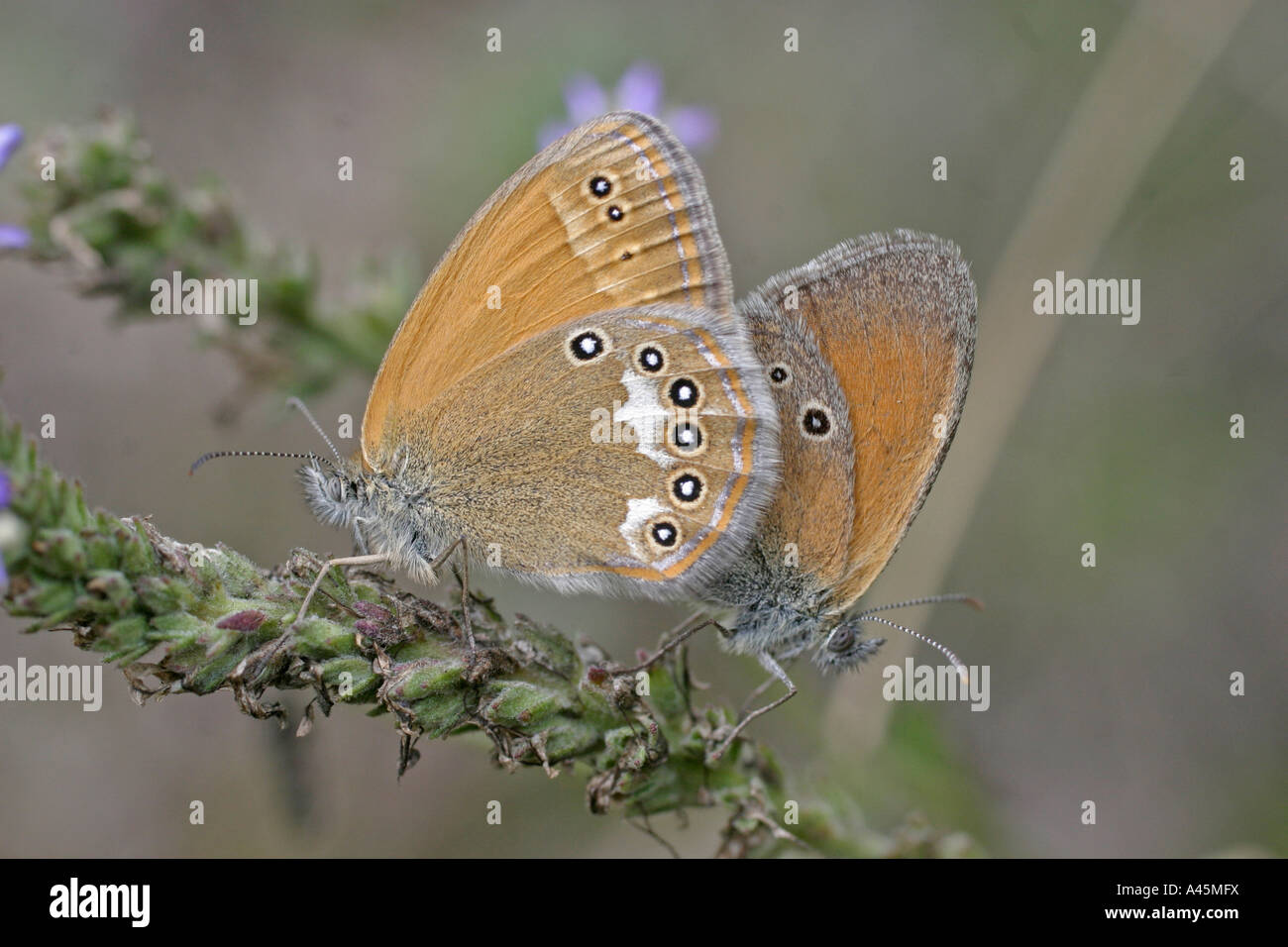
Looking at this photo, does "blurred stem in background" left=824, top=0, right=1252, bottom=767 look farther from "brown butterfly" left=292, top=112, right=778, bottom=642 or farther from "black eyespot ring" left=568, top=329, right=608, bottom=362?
"black eyespot ring" left=568, top=329, right=608, bottom=362

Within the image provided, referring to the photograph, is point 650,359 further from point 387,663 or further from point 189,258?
point 189,258

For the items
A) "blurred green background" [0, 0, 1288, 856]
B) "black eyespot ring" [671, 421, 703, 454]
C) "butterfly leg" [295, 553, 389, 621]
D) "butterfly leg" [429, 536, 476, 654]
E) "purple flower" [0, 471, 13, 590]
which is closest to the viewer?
"purple flower" [0, 471, 13, 590]

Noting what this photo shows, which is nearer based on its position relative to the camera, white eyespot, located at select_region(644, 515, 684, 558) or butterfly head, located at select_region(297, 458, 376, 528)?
white eyespot, located at select_region(644, 515, 684, 558)

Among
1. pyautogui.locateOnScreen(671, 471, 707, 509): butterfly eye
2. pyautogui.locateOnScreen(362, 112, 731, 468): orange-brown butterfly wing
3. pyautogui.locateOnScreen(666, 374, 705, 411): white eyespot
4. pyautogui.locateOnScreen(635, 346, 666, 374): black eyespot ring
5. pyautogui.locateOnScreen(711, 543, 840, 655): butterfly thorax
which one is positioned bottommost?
pyautogui.locateOnScreen(711, 543, 840, 655): butterfly thorax

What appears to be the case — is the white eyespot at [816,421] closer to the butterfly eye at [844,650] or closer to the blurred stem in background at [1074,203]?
the butterfly eye at [844,650]

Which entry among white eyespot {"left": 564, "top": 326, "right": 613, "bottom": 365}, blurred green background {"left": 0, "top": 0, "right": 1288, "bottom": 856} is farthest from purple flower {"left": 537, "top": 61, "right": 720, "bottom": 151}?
white eyespot {"left": 564, "top": 326, "right": 613, "bottom": 365}
